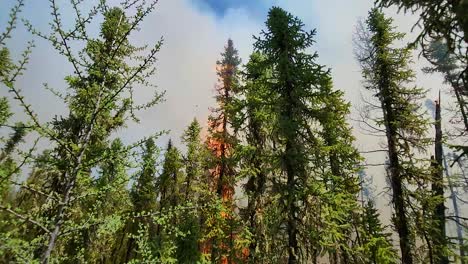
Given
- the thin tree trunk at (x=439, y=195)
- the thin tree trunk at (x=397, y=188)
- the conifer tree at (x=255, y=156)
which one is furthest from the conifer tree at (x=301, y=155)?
the thin tree trunk at (x=439, y=195)

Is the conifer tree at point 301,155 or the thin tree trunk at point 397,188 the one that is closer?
the conifer tree at point 301,155

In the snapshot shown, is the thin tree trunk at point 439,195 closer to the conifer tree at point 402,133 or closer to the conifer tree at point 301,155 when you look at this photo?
the conifer tree at point 402,133

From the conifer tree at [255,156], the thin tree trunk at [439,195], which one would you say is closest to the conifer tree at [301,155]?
the conifer tree at [255,156]

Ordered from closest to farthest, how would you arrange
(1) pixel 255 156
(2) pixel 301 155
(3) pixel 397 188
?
(2) pixel 301 155
(3) pixel 397 188
(1) pixel 255 156

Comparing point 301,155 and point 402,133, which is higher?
point 402,133

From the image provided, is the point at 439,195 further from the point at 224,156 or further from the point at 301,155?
the point at 224,156

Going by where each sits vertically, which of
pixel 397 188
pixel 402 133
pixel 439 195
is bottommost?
pixel 439 195

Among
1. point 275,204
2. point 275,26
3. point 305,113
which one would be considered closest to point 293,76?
point 305,113

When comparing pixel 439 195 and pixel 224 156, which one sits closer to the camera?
pixel 439 195

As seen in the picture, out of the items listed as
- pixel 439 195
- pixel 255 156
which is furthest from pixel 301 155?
pixel 439 195

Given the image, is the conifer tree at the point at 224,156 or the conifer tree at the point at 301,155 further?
the conifer tree at the point at 224,156

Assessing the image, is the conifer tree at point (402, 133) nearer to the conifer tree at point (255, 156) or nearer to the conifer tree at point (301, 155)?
the conifer tree at point (301, 155)

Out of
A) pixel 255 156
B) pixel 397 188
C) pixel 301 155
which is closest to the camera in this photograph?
pixel 301 155

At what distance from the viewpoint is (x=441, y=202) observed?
38.7ft
